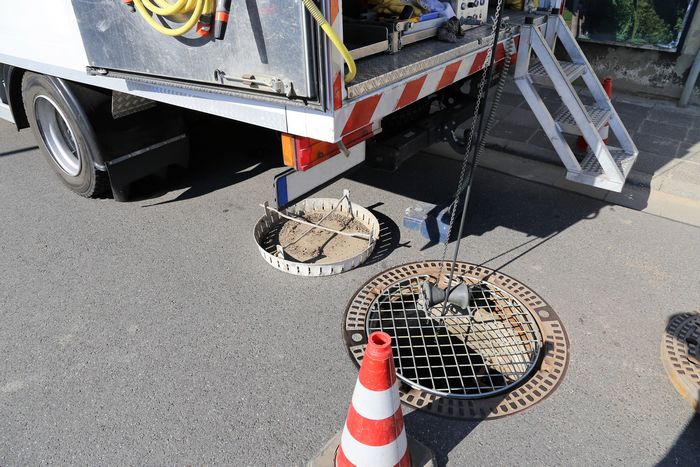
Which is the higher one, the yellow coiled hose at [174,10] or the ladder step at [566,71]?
the yellow coiled hose at [174,10]

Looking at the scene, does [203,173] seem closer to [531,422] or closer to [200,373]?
[200,373]

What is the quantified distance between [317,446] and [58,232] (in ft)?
10.00

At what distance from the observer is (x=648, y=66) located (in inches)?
254

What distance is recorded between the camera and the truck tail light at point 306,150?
2.69 meters

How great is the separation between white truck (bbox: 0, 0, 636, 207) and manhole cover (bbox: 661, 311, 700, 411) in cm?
197

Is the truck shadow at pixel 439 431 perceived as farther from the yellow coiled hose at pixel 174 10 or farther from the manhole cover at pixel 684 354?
the yellow coiled hose at pixel 174 10

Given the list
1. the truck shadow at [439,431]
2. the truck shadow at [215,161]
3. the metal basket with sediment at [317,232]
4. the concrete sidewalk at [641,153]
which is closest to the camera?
the truck shadow at [439,431]

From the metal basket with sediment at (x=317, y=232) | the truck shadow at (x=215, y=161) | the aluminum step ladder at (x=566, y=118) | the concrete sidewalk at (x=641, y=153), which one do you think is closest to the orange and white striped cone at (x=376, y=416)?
the metal basket with sediment at (x=317, y=232)

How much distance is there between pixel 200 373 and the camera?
274 centimetres

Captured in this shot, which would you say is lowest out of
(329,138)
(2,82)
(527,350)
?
(527,350)

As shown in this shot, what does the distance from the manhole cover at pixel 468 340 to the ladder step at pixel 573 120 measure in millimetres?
1547

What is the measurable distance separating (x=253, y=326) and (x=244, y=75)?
1514 millimetres

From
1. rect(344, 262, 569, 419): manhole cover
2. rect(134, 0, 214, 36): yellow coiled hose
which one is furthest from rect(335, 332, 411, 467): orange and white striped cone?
rect(134, 0, 214, 36): yellow coiled hose

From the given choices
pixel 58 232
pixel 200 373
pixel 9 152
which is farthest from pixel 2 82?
pixel 200 373
